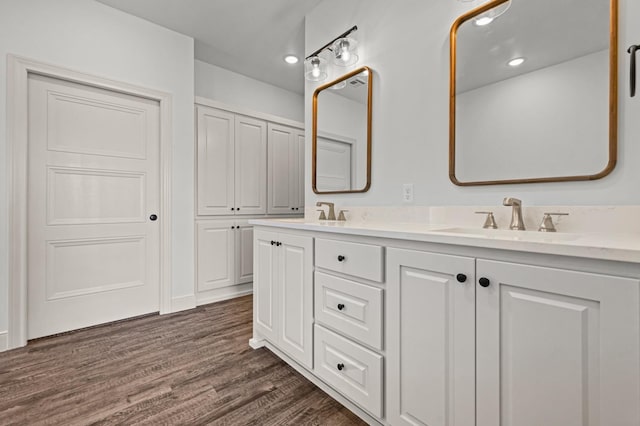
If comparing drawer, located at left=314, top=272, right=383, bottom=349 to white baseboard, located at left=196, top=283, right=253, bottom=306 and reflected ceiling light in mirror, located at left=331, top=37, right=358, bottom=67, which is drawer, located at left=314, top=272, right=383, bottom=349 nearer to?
reflected ceiling light in mirror, located at left=331, top=37, right=358, bottom=67

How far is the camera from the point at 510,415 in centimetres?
84

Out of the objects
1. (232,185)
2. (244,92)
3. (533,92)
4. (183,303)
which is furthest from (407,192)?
(244,92)

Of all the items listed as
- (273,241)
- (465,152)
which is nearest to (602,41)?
(465,152)

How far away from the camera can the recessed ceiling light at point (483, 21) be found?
1.40 m

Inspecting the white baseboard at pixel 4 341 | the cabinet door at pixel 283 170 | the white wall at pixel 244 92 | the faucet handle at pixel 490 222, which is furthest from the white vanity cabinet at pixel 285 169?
the faucet handle at pixel 490 222

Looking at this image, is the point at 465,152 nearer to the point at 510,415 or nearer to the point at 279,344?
the point at 510,415

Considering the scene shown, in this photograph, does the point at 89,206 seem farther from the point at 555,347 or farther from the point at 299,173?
the point at 555,347

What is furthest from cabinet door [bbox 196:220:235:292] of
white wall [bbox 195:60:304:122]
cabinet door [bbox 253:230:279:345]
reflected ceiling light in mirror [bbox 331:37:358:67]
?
reflected ceiling light in mirror [bbox 331:37:358:67]

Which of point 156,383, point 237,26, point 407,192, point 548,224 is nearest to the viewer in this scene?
point 548,224

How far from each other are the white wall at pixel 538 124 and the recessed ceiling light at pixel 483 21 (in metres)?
0.31

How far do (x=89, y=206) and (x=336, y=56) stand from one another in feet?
7.44

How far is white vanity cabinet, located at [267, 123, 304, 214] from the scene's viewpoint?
11.4 feet

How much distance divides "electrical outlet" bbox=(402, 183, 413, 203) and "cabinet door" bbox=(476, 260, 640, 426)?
2.86 feet

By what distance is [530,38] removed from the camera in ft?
4.21
